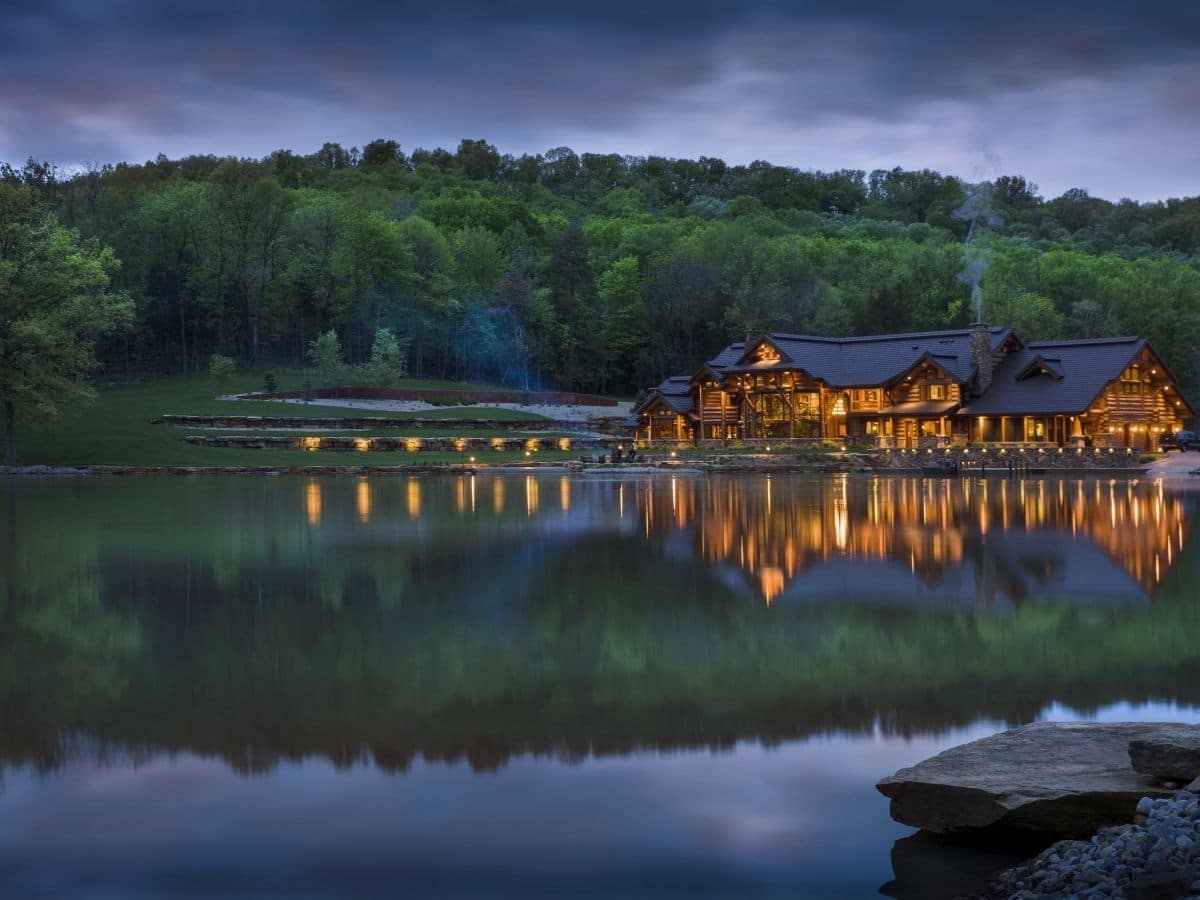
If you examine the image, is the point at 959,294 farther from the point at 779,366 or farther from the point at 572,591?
the point at 572,591

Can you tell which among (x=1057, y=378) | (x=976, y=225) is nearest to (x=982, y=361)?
(x=1057, y=378)

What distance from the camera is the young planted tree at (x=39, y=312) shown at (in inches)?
2312

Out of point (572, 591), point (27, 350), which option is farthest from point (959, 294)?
point (572, 591)

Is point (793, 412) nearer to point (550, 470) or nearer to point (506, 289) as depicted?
point (550, 470)

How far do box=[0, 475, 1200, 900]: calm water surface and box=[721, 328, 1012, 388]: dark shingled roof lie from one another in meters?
54.4

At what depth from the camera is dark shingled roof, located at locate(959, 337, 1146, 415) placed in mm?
69562

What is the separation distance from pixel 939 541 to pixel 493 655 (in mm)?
13085

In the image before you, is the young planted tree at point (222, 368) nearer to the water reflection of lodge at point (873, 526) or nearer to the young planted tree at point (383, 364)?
the young planted tree at point (383, 364)

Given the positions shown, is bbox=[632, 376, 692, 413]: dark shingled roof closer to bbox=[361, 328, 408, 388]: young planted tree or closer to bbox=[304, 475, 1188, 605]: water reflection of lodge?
bbox=[361, 328, 408, 388]: young planted tree

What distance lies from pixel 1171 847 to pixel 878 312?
10205 centimetres

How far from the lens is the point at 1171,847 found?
568 centimetres

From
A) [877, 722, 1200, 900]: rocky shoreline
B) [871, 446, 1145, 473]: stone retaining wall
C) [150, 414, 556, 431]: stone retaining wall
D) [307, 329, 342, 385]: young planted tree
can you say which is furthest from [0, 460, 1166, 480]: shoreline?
[877, 722, 1200, 900]: rocky shoreline

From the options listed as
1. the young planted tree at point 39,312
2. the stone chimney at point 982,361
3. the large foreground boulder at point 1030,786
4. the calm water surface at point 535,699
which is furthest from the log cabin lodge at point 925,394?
the large foreground boulder at point 1030,786

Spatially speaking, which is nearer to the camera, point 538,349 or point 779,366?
point 779,366
